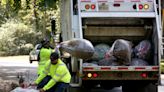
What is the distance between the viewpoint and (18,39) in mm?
43219

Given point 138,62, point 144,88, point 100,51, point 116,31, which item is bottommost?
point 144,88

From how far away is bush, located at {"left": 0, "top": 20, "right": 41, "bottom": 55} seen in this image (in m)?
42.3

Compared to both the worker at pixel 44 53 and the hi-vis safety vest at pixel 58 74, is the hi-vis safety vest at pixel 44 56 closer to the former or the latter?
the worker at pixel 44 53

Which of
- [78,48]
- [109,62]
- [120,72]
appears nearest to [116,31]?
[109,62]

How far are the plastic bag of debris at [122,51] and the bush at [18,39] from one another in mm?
31443

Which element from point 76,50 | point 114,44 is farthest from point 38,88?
point 114,44

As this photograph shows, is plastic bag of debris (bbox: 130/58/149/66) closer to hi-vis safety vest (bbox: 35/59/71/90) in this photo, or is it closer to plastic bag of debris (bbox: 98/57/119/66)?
plastic bag of debris (bbox: 98/57/119/66)

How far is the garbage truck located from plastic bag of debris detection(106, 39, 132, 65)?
5.9 inches

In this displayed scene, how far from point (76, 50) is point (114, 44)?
171cm

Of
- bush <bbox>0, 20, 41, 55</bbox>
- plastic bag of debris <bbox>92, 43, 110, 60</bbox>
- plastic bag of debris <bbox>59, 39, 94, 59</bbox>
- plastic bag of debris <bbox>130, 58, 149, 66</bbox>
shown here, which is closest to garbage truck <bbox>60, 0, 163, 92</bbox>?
plastic bag of debris <bbox>130, 58, 149, 66</bbox>

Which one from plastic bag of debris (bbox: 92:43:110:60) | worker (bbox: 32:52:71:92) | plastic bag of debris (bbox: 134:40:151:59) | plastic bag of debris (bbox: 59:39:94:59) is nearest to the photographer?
worker (bbox: 32:52:71:92)

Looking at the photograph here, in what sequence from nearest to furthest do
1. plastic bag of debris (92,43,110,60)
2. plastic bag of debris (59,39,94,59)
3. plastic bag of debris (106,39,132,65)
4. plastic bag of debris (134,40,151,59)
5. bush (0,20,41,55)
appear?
plastic bag of debris (59,39,94,59) → plastic bag of debris (106,39,132,65) → plastic bag of debris (134,40,151,59) → plastic bag of debris (92,43,110,60) → bush (0,20,41,55)

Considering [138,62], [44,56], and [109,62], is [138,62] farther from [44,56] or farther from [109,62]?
[44,56]

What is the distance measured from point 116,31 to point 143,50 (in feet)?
2.56
